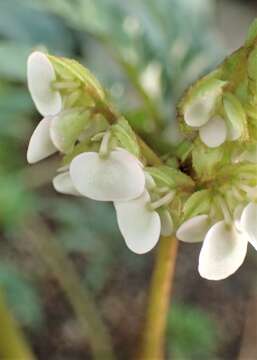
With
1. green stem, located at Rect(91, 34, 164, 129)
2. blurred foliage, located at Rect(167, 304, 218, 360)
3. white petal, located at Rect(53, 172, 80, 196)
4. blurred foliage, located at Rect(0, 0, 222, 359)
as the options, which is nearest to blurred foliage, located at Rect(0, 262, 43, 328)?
blurred foliage, located at Rect(0, 0, 222, 359)

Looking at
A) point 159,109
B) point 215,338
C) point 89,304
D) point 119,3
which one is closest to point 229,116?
point 159,109

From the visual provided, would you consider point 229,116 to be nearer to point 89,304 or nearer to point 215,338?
point 89,304

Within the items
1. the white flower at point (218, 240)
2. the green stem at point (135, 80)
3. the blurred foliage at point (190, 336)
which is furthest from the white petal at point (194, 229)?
the blurred foliage at point (190, 336)

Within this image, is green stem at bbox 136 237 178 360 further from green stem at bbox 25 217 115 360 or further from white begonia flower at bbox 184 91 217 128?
green stem at bbox 25 217 115 360

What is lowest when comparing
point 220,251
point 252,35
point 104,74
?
point 104,74

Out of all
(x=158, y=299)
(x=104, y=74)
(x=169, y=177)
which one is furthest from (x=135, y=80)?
(x=169, y=177)

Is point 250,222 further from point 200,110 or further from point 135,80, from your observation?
point 135,80
